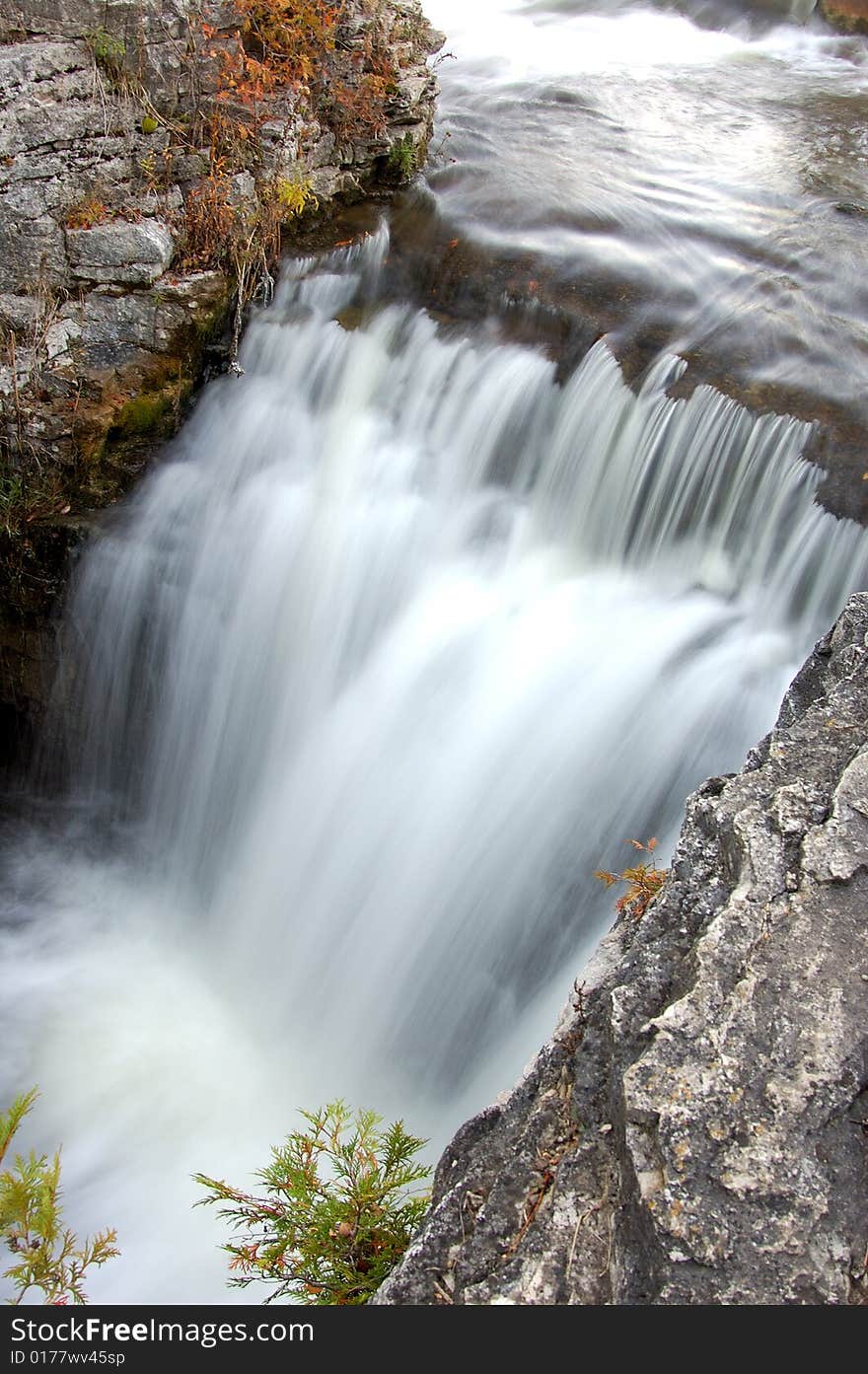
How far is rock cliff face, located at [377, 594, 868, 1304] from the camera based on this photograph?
1995mm

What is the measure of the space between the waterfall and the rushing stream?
0.02 m

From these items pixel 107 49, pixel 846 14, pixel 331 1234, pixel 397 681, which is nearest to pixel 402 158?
pixel 107 49

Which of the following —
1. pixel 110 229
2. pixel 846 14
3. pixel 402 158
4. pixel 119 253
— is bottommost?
pixel 119 253

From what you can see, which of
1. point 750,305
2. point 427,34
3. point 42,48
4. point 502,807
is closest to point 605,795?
point 502,807

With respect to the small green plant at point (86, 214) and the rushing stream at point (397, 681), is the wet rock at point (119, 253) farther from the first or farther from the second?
the rushing stream at point (397, 681)

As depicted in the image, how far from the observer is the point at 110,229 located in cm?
643

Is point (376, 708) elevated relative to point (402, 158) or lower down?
lower down

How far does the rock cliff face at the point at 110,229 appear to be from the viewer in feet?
20.1

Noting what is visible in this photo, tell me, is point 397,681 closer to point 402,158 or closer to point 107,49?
point 107,49

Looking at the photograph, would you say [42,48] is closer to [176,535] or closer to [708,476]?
[176,535]

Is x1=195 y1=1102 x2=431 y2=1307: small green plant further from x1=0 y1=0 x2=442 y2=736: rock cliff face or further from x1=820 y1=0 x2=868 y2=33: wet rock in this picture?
x1=820 y1=0 x2=868 y2=33: wet rock

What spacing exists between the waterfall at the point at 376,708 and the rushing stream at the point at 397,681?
0.06 feet

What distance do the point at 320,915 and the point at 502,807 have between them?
3.56ft

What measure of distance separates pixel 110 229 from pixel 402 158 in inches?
103
